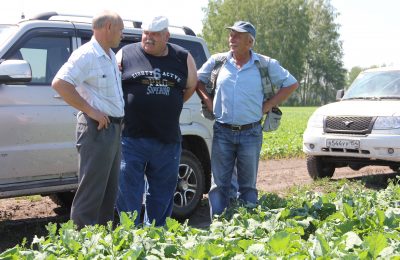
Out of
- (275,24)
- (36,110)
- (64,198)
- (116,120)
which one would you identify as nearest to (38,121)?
(36,110)

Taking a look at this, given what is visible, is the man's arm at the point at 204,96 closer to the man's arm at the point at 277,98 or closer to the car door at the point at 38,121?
the man's arm at the point at 277,98

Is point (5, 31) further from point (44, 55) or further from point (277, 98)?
point (277, 98)

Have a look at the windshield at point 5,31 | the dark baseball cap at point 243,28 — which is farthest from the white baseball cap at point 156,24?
the windshield at point 5,31

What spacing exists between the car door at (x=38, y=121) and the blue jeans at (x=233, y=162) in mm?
1493

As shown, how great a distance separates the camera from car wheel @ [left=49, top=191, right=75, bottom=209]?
715 centimetres

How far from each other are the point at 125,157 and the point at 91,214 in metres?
0.63

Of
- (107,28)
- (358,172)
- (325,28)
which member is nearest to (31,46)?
(107,28)

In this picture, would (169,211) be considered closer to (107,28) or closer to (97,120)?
(97,120)

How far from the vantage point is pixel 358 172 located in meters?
11.4

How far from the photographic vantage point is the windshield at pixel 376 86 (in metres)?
9.70

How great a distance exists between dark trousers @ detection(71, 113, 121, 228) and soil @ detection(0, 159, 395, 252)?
4.64ft

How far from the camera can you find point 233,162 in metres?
5.57

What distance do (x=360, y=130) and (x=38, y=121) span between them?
5.30m

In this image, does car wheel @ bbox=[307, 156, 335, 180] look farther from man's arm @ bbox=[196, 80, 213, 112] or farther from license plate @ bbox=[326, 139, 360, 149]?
man's arm @ bbox=[196, 80, 213, 112]
